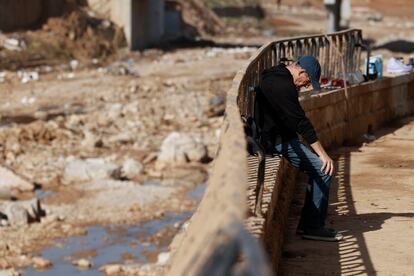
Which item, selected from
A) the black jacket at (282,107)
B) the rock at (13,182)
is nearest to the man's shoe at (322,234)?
the black jacket at (282,107)

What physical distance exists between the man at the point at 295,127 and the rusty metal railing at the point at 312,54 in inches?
29.1

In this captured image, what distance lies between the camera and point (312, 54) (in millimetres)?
14953

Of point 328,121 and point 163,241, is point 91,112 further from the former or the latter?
point 328,121

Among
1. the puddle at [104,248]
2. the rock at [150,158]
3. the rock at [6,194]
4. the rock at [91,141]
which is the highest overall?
the puddle at [104,248]

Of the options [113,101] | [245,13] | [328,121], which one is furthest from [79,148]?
[245,13]

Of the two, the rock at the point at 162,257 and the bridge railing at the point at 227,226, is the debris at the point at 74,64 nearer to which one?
the rock at the point at 162,257

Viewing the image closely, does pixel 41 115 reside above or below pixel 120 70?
above

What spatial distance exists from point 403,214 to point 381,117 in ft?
23.5

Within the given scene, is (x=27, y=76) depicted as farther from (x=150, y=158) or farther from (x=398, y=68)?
(x=398, y=68)

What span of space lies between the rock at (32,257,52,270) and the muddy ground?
2 centimetres

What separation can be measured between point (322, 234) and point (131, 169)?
1427 centimetres

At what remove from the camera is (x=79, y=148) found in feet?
84.4

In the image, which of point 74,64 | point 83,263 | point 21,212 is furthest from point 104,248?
point 74,64

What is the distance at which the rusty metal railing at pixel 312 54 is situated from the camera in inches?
389
